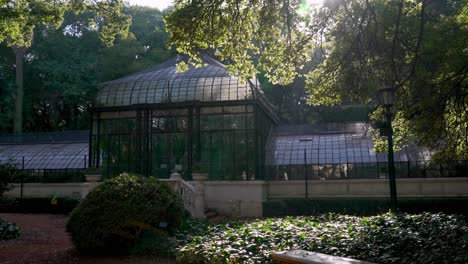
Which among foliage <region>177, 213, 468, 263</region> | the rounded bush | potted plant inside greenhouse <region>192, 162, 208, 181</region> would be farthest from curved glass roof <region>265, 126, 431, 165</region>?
foliage <region>177, 213, 468, 263</region>

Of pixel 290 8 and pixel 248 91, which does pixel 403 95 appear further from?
pixel 248 91

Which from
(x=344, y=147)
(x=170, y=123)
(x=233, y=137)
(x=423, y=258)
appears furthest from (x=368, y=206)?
(x=423, y=258)

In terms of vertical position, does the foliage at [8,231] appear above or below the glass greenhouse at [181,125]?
below

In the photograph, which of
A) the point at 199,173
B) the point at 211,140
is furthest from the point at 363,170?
the point at 199,173

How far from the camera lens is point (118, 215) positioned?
9508mm

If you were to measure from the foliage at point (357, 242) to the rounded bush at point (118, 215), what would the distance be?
1.54 metres

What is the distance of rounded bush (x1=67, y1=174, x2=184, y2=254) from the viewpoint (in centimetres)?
944

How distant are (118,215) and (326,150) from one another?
15588 millimetres

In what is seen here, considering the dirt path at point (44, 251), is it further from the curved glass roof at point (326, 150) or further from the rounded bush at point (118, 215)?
the curved glass roof at point (326, 150)

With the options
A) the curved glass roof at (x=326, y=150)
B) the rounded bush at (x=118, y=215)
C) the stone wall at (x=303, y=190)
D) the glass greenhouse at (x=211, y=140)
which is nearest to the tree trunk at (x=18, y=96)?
the glass greenhouse at (x=211, y=140)

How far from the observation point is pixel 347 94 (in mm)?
11422

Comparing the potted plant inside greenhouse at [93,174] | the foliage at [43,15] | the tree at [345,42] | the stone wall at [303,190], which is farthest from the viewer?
the stone wall at [303,190]

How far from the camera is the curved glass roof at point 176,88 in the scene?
21156 millimetres

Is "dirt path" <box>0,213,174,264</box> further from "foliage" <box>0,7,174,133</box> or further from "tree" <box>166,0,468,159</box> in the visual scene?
"foliage" <box>0,7,174,133</box>
